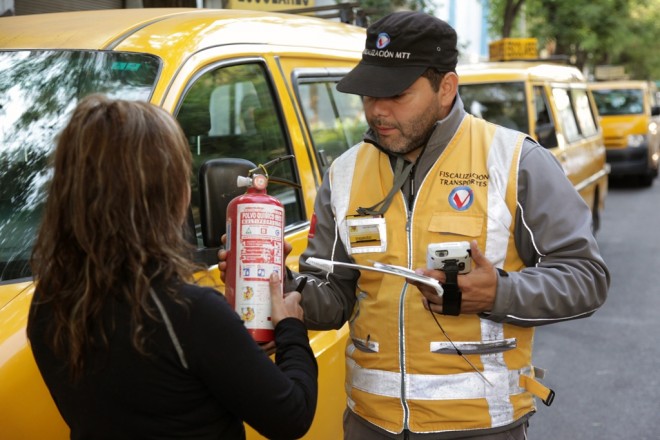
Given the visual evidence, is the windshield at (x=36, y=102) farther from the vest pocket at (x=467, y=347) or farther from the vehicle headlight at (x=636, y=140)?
the vehicle headlight at (x=636, y=140)

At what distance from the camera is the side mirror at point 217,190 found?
2.64 meters

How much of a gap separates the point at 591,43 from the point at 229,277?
83.8ft

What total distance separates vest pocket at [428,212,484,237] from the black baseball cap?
1.20ft

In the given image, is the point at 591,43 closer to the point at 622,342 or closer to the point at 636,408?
the point at 622,342

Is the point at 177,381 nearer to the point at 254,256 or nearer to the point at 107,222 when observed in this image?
the point at 107,222

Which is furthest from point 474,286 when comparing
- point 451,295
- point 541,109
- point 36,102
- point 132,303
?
point 541,109

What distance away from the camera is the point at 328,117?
168 inches

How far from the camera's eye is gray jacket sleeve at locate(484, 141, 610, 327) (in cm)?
246

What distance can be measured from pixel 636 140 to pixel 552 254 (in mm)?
16483

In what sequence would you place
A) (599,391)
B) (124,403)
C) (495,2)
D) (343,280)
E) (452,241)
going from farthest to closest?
1. (495,2)
2. (599,391)
3. (343,280)
4. (452,241)
5. (124,403)

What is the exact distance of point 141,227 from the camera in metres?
1.93

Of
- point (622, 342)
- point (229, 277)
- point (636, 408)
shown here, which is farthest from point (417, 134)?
point (622, 342)

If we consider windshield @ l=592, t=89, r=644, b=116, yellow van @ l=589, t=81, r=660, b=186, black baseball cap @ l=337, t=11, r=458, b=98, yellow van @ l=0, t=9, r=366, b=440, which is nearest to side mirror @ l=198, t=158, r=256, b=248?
yellow van @ l=0, t=9, r=366, b=440

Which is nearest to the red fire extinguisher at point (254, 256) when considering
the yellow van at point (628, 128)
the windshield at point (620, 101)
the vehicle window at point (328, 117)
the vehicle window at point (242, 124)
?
the vehicle window at point (242, 124)
